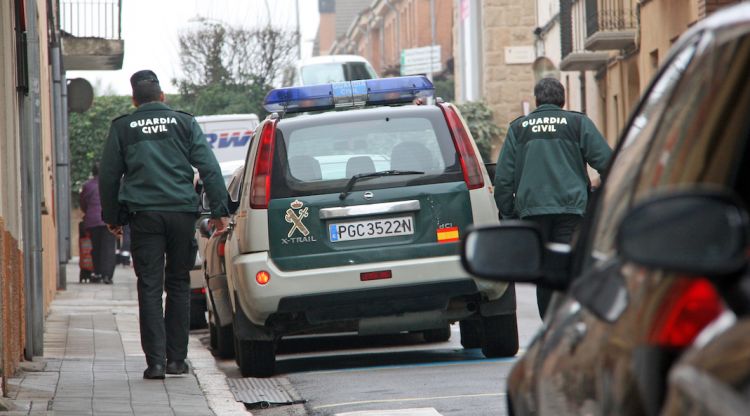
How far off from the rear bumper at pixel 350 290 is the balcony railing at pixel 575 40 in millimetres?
22447

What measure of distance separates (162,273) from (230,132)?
2373 cm

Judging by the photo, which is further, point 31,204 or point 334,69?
point 334,69

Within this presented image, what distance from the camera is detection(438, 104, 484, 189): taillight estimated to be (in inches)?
396

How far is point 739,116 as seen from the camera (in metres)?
2.46

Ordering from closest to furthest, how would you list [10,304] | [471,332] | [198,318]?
[10,304] < [471,332] < [198,318]

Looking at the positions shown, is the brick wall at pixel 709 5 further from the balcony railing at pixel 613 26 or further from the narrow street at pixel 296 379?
the narrow street at pixel 296 379

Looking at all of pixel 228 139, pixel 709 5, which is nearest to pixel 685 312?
pixel 709 5

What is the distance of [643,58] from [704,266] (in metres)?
26.2

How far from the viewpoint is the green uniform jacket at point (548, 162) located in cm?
988

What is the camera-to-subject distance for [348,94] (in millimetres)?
11273

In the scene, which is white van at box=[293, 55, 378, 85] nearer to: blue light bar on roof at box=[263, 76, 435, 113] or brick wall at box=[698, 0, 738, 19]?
brick wall at box=[698, 0, 738, 19]

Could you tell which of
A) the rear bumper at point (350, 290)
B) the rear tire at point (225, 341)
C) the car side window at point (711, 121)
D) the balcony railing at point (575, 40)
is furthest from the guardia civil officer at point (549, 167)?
the balcony railing at point (575, 40)

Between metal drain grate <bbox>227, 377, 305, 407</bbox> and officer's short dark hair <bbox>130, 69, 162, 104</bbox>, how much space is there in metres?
1.89

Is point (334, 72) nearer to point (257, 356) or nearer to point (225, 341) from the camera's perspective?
point (225, 341)
